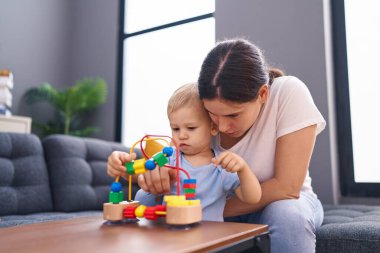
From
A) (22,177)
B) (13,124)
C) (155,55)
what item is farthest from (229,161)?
(155,55)

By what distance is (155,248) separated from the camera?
0.61 m

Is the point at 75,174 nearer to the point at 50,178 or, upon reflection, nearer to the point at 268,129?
the point at 50,178

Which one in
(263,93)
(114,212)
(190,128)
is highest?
(263,93)

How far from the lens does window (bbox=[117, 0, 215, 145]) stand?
3346mm

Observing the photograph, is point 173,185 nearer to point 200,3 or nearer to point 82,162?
point 82,162

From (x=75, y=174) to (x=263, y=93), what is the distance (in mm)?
1423

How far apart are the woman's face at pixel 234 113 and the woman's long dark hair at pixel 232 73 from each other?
17mm

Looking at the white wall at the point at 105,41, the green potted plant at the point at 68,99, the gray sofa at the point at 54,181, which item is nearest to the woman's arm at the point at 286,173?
the gray sofa at the point at 54,181

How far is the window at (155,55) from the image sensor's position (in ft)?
11.0

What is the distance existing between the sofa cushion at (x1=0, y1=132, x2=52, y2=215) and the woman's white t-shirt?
126cm

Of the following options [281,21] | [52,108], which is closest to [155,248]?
[281,21]

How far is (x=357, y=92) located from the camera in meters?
2.39

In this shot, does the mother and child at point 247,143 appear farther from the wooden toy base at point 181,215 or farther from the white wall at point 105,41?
the white wall at point 105,41

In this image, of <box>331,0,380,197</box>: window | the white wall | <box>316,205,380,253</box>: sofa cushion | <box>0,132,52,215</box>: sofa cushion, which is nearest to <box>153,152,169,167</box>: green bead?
<box>316,205,380,253</box>: sofa cushion
